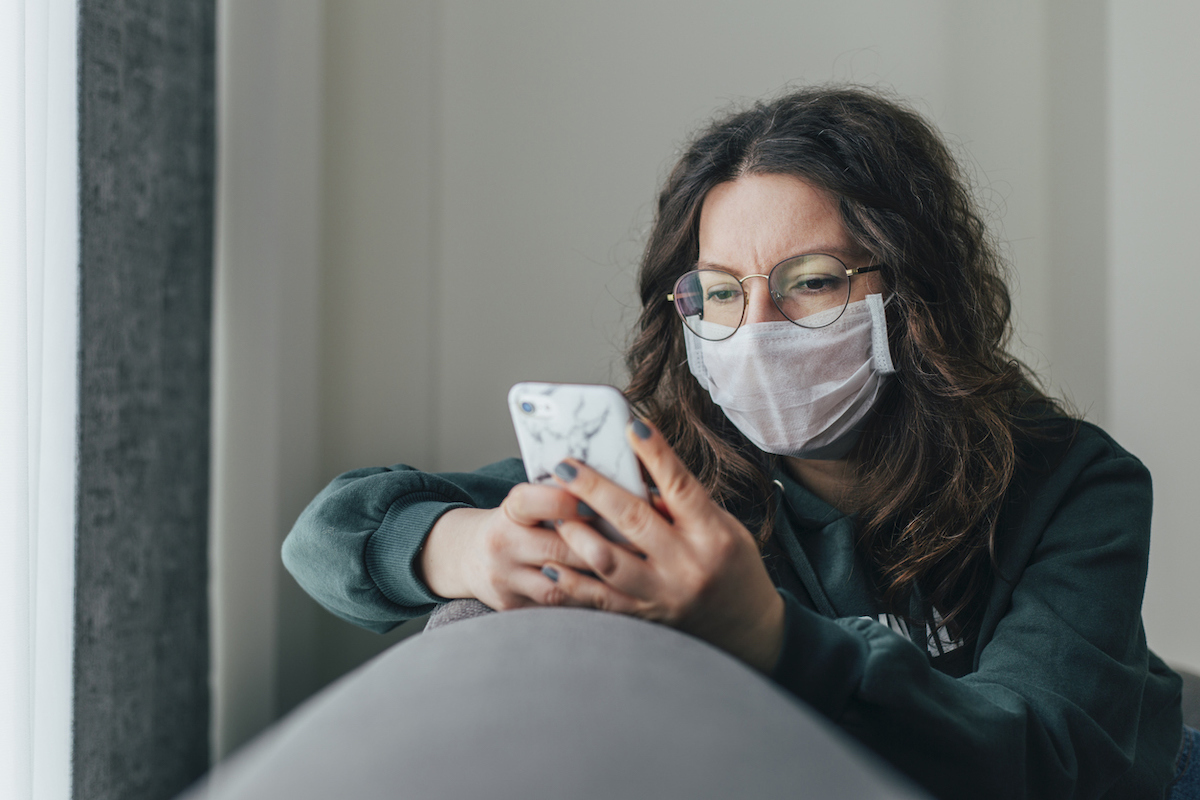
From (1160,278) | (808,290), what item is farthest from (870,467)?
(1160,278)

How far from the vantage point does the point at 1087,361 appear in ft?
6.91

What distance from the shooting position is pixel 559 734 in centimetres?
37

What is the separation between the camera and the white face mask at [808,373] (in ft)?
3.09

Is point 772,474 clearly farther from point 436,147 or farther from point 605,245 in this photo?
point 436,147

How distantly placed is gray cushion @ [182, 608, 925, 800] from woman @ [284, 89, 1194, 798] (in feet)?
0.63

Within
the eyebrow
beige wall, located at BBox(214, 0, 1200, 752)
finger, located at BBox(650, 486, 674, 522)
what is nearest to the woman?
the eyebrow

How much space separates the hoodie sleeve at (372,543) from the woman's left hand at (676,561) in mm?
320

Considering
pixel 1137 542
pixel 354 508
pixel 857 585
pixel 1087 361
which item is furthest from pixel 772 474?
pixel 1087 361

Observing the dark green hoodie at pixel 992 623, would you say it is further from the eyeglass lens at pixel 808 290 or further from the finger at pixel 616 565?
the eyeglass lens at pixel 808 290

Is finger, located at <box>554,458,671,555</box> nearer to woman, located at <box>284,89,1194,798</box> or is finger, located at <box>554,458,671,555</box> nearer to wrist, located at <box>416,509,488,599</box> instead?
woman, located at <box>284,89,1194,798</box>

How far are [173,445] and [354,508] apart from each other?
1.98ft

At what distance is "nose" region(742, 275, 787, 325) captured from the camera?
944 millimetres

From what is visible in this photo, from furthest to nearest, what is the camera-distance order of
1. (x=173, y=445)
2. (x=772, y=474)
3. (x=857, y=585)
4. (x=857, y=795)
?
(x=173, y=445)
(x=772, y=474)
(x=857, y=585)
(x=857, y=795)

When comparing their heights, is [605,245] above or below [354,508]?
above
